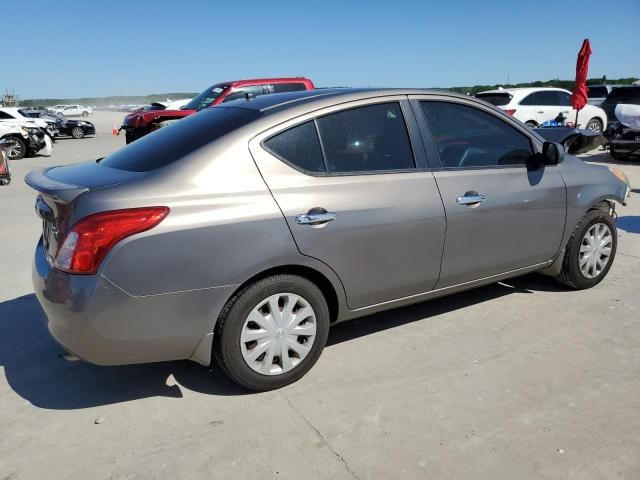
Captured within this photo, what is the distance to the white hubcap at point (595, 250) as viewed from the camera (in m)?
4.43

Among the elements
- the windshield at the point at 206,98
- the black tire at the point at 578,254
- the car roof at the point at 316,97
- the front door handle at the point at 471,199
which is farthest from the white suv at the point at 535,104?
the car roof at the point at 316,97

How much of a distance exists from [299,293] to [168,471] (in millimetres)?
1097

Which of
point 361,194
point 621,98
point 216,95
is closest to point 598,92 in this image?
point 621,98

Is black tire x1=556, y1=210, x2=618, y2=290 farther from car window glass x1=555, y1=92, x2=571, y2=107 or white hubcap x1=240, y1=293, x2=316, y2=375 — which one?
car window glass x1=555, y1=92, x2=571, y2=107

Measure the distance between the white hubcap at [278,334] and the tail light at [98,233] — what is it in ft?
2.47

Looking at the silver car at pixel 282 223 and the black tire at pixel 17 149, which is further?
the black tire at pixel 17 149

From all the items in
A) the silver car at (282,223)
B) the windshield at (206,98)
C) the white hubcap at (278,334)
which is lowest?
the white hubcap at (278,334)

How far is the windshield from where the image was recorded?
40.4ft

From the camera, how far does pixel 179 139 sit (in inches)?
126

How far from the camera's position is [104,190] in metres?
2.70

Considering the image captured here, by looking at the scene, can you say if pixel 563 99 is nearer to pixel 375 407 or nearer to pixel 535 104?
pixel 535 104

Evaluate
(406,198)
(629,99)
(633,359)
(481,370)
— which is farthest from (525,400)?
(629,99)

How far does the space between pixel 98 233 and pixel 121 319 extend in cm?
42

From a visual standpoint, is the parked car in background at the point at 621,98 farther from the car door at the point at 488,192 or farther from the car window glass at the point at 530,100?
the car door at the point at 488,192
